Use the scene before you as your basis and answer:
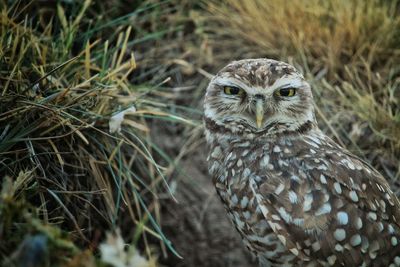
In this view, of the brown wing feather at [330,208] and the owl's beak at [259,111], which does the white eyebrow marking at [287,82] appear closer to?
the owl's beak at [259,111]

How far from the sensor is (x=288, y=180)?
2479mm

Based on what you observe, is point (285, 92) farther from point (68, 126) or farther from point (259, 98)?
point (68, 126)

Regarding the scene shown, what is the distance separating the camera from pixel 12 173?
2578 millimetres

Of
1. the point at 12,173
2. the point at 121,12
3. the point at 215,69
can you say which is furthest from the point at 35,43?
the point at 215,69

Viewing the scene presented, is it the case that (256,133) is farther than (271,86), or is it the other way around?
(256,133)

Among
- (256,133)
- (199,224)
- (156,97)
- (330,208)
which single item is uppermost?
(256,133)

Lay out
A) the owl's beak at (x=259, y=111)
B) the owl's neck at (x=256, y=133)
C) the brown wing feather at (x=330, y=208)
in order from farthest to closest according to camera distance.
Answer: the owl's neck at (x=256, y=133)
the owl's beak at (x=259, y=111)
the brown wing feather at (x=330, y=208)

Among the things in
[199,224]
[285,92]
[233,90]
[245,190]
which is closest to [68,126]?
[233,90]

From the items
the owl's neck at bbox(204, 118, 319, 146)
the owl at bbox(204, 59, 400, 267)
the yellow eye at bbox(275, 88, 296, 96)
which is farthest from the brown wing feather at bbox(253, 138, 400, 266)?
the yellow eye at bbox(275, 88, 296, 96)

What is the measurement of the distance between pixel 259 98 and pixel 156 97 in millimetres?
1196

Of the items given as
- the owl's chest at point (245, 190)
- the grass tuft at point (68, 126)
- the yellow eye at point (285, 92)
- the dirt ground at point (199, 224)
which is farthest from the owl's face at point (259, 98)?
the dirt ground at point (199, 224)

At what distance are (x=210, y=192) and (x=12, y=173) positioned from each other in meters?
1.39

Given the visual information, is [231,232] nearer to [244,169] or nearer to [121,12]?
[244,169]

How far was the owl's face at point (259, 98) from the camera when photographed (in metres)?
2.57
